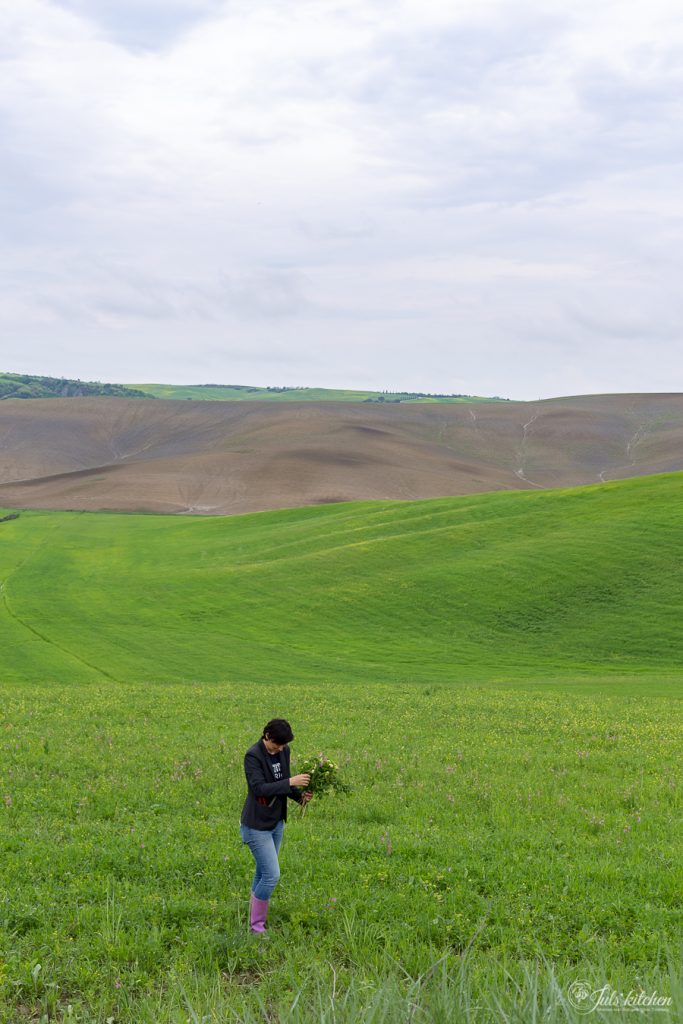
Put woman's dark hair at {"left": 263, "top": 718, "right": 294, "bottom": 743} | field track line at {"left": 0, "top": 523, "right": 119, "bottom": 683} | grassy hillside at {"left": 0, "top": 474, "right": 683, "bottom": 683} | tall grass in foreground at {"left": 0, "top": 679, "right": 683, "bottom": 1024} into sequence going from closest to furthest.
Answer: tall grass in foreground at {"left": 0, "top": 679, "right": 683, "bottom": 1024}, woman's dark hair at {"left": 263, "top": 718, "right": 294, "bottom": 743}, field track line at {"left": 0, "top": 523, "right": 119, "bottom": 683}, grassy hillside at {"left": 0, "top": 474, "right": 683, "bottom": 683}

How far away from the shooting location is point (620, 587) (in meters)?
52.7

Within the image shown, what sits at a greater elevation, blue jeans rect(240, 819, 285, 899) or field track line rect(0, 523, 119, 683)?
blue jeans rect(240, 819, 285, 899)

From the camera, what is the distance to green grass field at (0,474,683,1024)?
28.3 ft

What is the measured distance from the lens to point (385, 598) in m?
55.7

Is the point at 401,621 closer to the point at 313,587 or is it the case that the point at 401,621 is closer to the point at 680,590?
the point at 313,587

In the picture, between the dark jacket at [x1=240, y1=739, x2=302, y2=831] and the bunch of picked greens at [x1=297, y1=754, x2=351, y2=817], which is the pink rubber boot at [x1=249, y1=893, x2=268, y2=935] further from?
the bunch of picked greens at [x1=297, y1=754, x2=351, y2=817]

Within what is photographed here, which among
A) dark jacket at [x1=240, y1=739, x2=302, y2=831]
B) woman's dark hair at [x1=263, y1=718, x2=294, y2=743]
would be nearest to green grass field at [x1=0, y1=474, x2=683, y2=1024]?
dark jacket at [x1=240, y1=739, x2=302, y2=831]

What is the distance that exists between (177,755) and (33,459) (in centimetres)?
19440

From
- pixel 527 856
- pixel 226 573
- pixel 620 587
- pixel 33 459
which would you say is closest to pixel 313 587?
pixel 226 573

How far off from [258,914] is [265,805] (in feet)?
4.83

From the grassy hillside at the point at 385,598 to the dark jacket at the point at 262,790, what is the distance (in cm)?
2882

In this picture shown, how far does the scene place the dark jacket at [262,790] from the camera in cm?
988

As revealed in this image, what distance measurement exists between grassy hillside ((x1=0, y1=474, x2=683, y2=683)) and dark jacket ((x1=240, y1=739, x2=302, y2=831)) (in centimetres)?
2882

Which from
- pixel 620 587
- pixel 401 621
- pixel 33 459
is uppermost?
pixel 33 459
